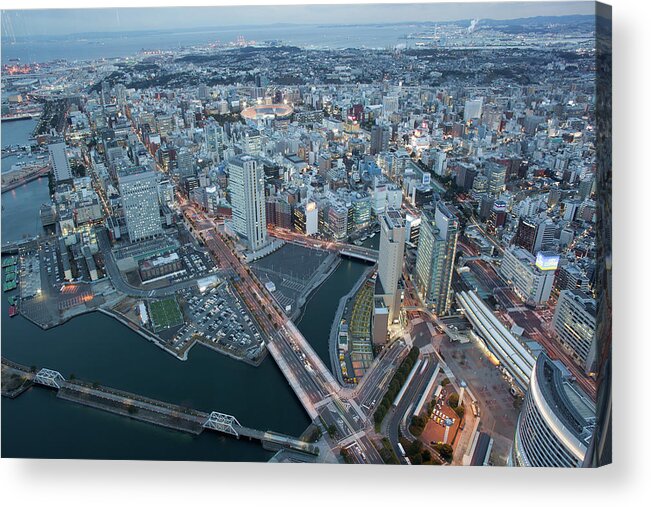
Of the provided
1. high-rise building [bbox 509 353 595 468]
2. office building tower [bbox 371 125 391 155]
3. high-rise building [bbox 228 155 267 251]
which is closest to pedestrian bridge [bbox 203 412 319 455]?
high-rise building [bbox 509 353 595 468]

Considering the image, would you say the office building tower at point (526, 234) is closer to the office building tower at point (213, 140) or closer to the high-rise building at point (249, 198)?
the high-rise building at point (249, 198)

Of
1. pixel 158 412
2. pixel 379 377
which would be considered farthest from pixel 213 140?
pixel 379 377

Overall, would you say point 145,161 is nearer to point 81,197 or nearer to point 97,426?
point 81,197

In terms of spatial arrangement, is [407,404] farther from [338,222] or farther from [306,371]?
[338,222]

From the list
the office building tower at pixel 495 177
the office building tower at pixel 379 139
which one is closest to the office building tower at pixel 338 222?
the office building tower at pixel 495 177

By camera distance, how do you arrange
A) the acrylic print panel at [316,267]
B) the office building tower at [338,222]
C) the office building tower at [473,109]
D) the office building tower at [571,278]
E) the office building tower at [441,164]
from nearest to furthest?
the acrylic print panel at [316,267] < the office building tower at [571,278] < the office building tower at [338,222] < the office building tower at [441,164] < the office building tower at [473,109]
